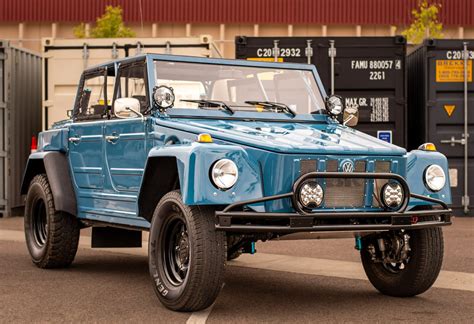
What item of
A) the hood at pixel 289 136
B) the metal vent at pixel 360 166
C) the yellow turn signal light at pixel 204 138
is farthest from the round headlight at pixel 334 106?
the yellow turn signal light at pixel 204 138

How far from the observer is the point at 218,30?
1797 inches

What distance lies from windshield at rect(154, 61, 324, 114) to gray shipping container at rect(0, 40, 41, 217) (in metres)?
8.83

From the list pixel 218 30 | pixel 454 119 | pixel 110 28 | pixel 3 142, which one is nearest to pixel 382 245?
pixel 454 119

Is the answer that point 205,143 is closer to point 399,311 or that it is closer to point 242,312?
point 242,312

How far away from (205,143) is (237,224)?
2.06 feet

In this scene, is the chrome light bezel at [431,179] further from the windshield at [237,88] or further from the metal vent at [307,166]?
the windshield at [237,88]

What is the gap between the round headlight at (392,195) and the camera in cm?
679

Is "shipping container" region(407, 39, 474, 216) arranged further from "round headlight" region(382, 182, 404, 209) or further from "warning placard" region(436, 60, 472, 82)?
"round headlight" region(382, 182, 404, 209)

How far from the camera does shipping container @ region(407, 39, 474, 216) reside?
52.1 ft

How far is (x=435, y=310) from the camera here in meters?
6.93

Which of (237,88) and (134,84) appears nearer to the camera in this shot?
(237,88)

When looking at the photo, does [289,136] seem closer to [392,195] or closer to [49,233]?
[392,195]

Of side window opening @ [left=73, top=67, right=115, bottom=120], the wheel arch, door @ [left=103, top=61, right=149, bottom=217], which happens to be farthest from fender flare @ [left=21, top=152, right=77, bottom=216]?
the wheel arch

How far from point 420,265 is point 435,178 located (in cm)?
69
